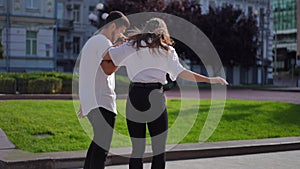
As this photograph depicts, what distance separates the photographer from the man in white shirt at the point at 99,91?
605 centimetres

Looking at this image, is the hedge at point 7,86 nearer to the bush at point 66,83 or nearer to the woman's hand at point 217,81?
the bush at point 66,83

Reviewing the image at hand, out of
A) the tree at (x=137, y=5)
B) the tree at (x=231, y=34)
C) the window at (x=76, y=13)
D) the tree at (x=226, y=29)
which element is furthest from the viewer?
the window at (x=76, y=13)

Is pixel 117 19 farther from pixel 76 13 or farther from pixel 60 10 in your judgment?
pixel 76 13

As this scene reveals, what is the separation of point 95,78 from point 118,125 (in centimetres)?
548

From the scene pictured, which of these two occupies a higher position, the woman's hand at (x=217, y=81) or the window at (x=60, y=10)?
the window at (x=60, y=10)

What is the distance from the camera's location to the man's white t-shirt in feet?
Answer: 19.8

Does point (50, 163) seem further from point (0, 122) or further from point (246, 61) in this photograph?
point (246, 61)

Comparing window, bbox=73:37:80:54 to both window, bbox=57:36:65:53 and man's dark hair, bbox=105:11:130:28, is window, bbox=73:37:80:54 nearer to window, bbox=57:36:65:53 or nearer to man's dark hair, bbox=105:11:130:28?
window, bbox=57:36:65:53

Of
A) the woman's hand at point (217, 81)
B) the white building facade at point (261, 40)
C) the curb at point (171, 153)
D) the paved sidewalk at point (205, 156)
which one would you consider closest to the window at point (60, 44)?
the white building facade at point (261, 40)

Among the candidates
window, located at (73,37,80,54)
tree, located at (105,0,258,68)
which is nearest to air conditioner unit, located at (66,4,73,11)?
window, located at (73,37,80,54)

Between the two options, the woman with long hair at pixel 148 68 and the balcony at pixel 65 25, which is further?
the balcony at pixel 65 25

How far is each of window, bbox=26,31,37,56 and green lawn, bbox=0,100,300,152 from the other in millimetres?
29679

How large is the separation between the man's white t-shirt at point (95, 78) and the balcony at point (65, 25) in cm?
4477

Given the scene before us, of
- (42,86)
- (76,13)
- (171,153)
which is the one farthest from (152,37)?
(76,13)
